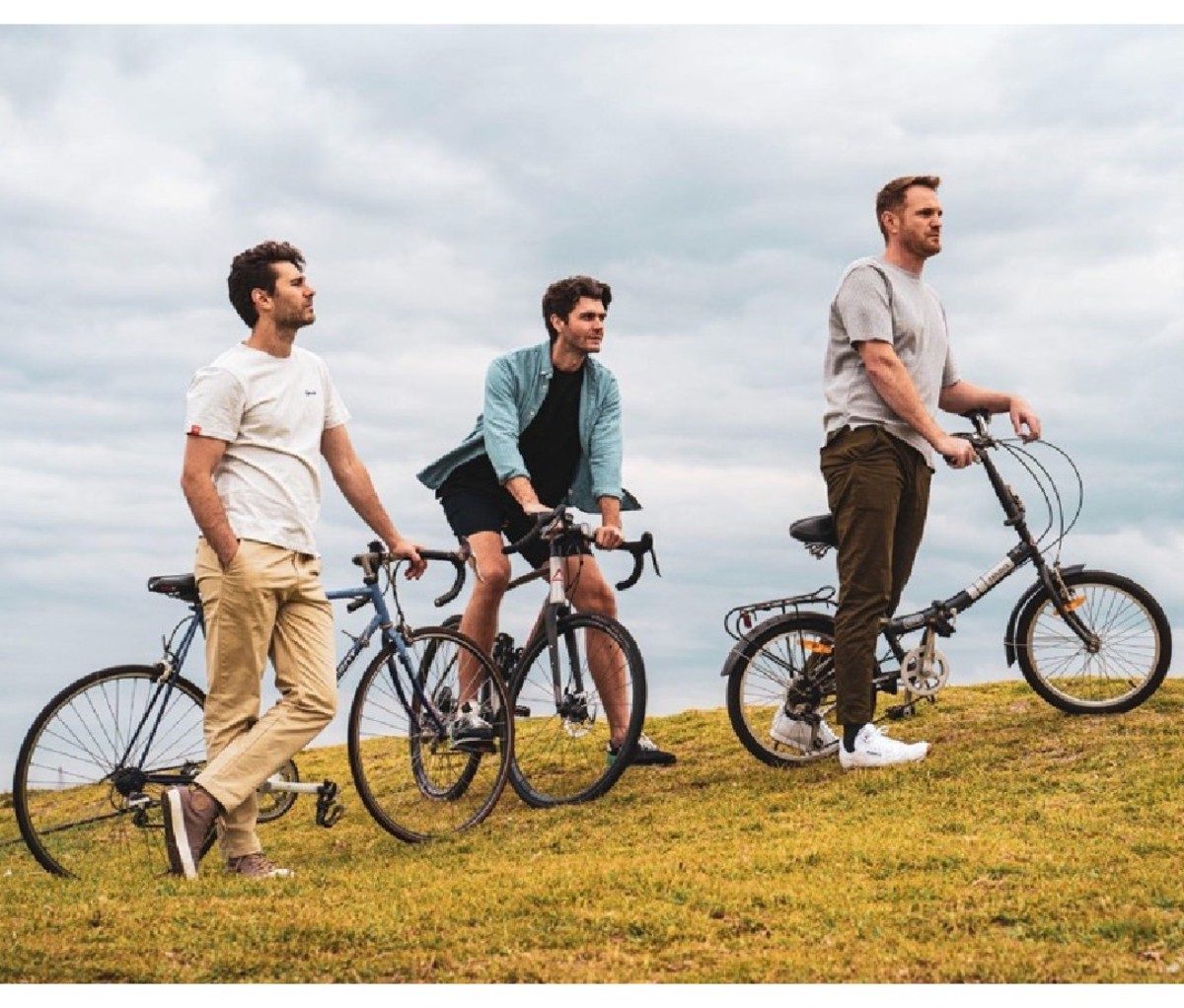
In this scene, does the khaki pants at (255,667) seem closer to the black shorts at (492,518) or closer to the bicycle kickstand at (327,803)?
the bicycle kickstand at (327,803)

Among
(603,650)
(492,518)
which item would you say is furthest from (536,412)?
(603,650)

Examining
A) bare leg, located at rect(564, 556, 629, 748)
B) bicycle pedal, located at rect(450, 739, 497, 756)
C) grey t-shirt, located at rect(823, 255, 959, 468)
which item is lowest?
bicycle pedal, located at rect(450, 739, 497, 756)

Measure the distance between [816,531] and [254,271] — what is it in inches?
131

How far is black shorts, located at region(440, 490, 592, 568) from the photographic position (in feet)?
28.8

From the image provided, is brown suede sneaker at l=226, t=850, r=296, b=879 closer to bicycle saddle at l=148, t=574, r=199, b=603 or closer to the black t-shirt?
bicycle saddle at l=148, t=574, r=199, b=603

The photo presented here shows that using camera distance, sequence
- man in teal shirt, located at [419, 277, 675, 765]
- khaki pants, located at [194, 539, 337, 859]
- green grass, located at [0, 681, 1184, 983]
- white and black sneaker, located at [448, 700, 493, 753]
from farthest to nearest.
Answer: man in teal shirt, located at [419, 277, 675, 765] → white and black sneaker, located at [448, 700, 493, 753] → khaki pants, located at [194, 539, 337, 859] → green grass, located at [0, 681, 1184, 983]

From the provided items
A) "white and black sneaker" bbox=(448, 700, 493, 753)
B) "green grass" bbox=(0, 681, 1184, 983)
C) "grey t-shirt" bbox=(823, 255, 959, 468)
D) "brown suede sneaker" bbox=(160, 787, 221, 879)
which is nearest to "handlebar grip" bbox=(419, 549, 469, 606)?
"white and black sneaker" bbox=(448, 700, 493, 753)

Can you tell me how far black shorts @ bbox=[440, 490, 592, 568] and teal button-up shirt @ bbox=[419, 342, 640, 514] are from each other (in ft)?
0.66

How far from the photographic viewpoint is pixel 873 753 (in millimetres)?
8508

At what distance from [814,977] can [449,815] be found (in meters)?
3.34

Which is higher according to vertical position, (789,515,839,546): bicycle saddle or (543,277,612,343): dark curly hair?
(543,277,612,343): dark curly hair

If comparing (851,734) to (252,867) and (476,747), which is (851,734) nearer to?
(476,747)

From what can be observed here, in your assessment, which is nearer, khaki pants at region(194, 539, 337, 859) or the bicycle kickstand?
khaki pants at region(194, 539, 337, 859)

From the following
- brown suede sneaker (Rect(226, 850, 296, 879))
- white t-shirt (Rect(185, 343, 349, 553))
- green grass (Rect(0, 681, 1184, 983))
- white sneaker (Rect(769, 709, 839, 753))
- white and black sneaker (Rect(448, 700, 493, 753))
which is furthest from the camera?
white sneaker (Rect(769, 709, 839, 753))
